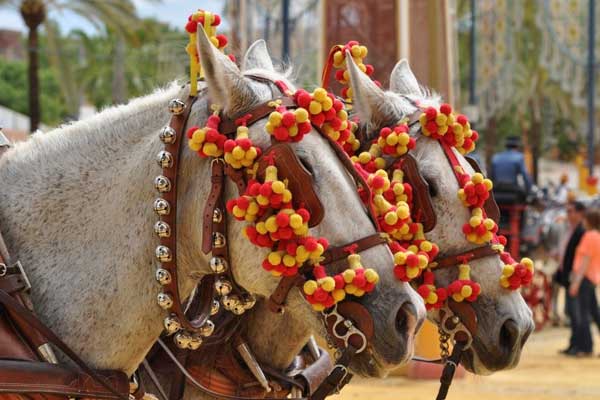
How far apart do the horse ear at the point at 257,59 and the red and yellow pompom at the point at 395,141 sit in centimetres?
83

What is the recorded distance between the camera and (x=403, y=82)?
5.37 m

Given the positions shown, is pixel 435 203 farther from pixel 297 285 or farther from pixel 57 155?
pixel 57 155

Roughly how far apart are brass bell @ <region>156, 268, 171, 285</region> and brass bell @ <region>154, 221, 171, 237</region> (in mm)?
112

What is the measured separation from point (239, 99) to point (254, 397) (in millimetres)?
1484

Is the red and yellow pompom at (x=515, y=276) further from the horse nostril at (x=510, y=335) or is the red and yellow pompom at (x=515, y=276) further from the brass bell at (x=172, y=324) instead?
the brass bell at (x=172, y=324)

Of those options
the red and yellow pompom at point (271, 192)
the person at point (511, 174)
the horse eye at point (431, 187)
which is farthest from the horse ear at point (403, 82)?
the person at point (511, 174)

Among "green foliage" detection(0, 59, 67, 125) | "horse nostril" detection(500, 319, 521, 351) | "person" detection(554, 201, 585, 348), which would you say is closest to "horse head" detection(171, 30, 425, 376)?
"horse nostril" detection(500, 319, 521, 351)

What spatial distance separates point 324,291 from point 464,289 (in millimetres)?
1395

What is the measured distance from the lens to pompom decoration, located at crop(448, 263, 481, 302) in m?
4.39

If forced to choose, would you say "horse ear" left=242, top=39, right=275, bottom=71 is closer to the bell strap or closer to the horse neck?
the horse neck

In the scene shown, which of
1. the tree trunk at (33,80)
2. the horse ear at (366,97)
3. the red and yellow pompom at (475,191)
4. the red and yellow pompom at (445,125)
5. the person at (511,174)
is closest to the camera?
the horse ear at (366,97)

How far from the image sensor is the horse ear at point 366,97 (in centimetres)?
422

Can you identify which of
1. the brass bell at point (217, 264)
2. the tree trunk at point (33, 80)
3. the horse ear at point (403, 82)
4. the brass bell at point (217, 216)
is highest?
the horse ear at point (403, 82)

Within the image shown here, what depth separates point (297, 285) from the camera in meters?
3.24
